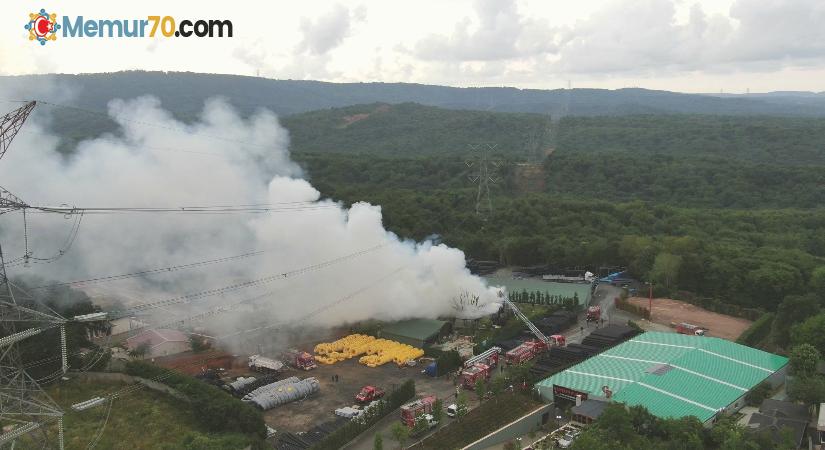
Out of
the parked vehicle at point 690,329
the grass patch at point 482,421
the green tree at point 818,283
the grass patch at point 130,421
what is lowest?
the parked vehicle at point 690,329

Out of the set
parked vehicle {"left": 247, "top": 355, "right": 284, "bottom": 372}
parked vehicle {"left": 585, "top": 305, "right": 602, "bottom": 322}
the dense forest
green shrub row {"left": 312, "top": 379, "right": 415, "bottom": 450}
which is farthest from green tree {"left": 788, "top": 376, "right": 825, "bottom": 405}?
parked vehicle {"left": 247, "top": 355, "right": 284, "bottom": 372}

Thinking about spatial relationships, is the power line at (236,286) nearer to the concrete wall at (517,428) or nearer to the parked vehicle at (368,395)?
the parked vehicle at (368,395)

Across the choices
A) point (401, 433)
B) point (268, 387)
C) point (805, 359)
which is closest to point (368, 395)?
point (268, 387)

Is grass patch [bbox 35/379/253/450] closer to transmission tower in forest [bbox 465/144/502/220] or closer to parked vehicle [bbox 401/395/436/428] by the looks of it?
parked vehicle [bbox 401/395/436/428]

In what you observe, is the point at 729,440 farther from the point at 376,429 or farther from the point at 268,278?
the point at 268,278

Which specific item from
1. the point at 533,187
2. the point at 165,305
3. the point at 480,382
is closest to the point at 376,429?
the point at 480,382

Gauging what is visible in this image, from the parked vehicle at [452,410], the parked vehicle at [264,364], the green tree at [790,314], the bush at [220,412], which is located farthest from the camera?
the green tree at [790,314]

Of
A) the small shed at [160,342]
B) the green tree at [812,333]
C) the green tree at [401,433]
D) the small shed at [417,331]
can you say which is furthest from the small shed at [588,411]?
the small shed at [160,342]
